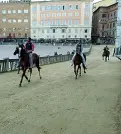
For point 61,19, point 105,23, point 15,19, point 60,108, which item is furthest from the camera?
point 15,19

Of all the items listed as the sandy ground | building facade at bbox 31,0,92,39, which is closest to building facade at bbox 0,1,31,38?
building facade at bbox 31,0,92,39

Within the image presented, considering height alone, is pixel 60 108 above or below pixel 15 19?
below

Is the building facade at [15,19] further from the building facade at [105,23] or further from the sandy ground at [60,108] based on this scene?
the sandy ground at [60,108]

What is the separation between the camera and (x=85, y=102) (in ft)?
32.6

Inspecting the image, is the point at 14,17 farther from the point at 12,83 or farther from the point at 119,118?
the point at 119,118

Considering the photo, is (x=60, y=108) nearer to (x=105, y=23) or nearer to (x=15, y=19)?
(x=105, y=23)

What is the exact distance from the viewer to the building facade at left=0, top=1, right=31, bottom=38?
10206 cm

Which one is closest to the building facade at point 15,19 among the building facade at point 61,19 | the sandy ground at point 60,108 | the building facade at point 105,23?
the building facade at point 61,19

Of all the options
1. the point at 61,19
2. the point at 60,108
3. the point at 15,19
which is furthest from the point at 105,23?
the point at 60,108

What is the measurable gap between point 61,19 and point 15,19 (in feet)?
61.5

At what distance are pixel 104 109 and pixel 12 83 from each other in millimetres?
6277

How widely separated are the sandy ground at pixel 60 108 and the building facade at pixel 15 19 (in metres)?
90.6

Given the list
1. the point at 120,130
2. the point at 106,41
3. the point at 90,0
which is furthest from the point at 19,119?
the point at 90,0

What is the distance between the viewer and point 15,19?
104 m
